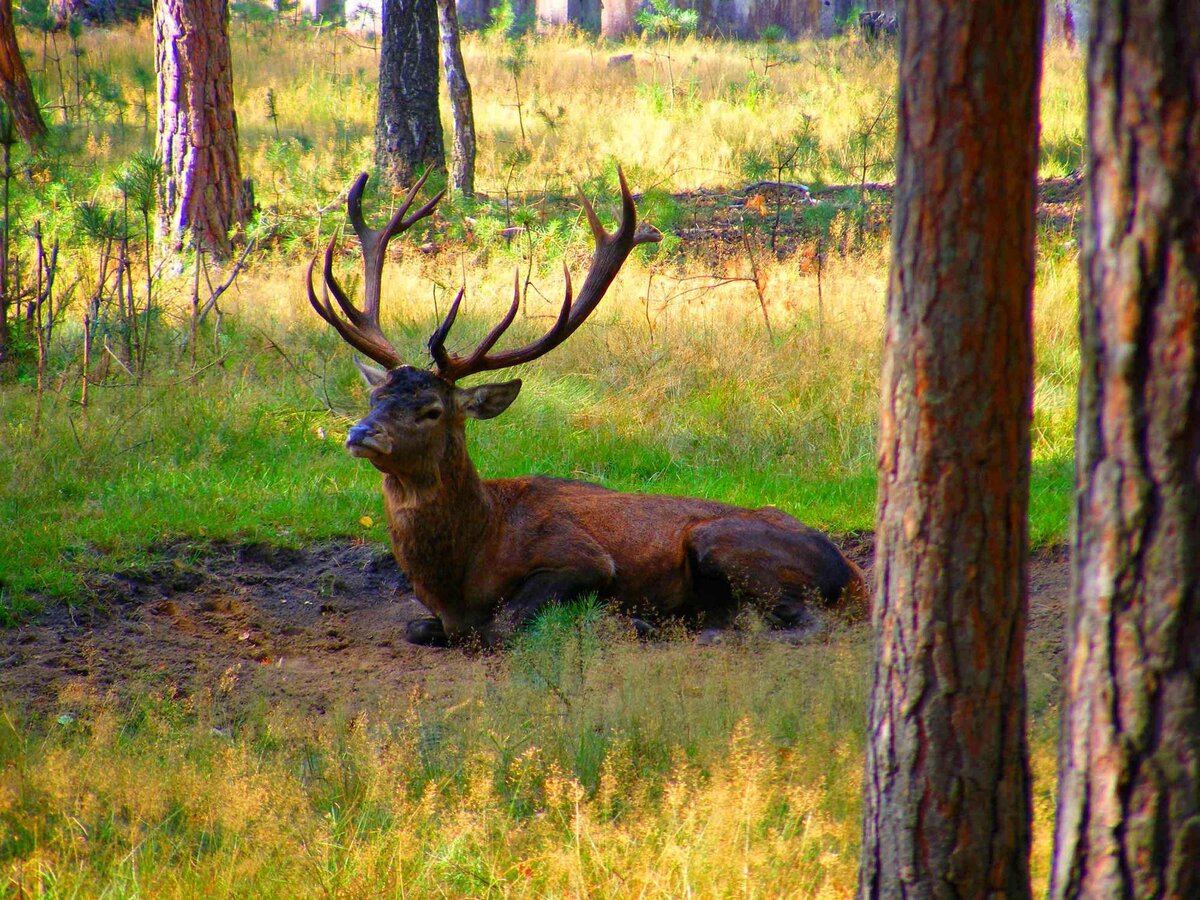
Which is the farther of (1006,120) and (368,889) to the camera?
(368,889)

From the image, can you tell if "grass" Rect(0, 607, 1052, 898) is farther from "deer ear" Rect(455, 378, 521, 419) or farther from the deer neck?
"deer ear" Rect(455, 378, 521, 419)

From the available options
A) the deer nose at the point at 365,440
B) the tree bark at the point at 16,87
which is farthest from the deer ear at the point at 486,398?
the tree bark at the point at 16,87

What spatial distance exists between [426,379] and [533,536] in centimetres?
104

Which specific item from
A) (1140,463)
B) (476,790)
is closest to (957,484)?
(1140,463)

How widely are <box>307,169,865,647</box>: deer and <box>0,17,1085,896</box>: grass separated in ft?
1.50

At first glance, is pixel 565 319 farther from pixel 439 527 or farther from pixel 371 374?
pixel 439 527

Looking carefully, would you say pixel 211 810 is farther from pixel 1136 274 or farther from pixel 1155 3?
pixel 1155 3

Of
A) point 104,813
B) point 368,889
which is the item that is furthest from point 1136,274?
point 104,813

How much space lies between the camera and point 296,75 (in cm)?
2272

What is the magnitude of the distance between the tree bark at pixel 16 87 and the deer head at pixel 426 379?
990cm

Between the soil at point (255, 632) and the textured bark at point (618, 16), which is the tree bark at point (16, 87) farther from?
the textured bark at point (618, 16)

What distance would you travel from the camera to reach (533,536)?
6902 mm

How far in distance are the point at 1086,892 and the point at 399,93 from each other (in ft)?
47.2

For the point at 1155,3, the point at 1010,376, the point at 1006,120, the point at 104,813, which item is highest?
the point at 1155,3
